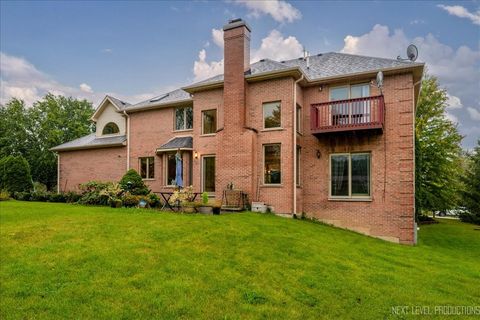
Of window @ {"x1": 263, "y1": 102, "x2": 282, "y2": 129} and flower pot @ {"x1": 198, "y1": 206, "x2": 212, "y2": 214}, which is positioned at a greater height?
window @ {"x1": 263, "y1": 102, "x2": 282, "y2": 129}

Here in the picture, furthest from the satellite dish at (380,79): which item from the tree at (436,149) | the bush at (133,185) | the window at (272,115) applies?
the tree at (436,149)

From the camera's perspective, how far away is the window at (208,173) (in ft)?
49.6

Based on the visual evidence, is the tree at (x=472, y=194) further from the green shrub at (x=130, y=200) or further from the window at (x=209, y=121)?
the green shrub at (x=130, y=200)

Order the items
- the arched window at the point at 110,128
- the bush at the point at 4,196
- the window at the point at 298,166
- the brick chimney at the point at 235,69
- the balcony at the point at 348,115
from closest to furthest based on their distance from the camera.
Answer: the balcony at the point at 348,115 < the window at the point at 298,166 < the brick chimney at the point at 235,69 < the bush at the point at 4,196 < the arched window at the point at 110,128

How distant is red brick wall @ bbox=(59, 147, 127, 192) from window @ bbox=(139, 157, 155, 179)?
1.20 m

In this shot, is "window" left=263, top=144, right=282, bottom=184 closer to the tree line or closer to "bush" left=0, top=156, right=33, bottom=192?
the tree line

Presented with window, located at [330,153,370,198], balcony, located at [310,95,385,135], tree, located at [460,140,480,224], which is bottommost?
tree, located at [460,140,480,224]

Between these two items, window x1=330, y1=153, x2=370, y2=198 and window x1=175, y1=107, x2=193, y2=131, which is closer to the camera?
window x1=330, y1=153, x2=370, y2=198

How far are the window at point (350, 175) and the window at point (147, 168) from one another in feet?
31.3

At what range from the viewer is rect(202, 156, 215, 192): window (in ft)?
49.6

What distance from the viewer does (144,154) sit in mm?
17859

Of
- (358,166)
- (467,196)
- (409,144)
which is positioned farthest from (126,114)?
(467,196)

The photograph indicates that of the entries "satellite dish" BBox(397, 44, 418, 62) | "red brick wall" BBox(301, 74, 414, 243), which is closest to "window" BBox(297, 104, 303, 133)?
"red brick wall" BBox(301, 74, 414, 243)

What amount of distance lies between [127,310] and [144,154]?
45.5 ft
